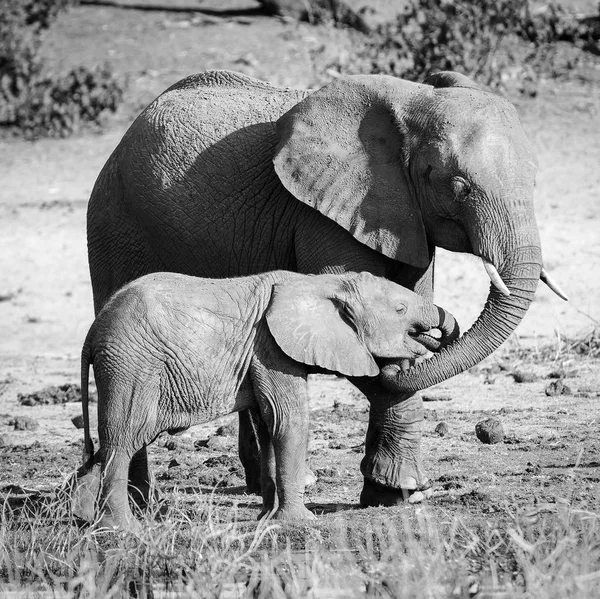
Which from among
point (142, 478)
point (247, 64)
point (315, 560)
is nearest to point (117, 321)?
point (142, 478)

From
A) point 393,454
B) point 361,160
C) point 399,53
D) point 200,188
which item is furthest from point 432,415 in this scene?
point 399,53

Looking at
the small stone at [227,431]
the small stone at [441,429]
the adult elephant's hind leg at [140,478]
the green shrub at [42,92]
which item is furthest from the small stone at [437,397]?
the green shrub at [42,92]

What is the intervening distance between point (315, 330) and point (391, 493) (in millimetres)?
1007

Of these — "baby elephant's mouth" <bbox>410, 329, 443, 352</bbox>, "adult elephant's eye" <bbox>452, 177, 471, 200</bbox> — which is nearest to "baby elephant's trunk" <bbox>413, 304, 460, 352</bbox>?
"baby elephant's mouth" <bbox>410, 329, 443, 352</bbox>

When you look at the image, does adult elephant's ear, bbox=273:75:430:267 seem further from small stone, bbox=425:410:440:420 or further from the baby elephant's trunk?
small stone, bbox=425:410:440:420

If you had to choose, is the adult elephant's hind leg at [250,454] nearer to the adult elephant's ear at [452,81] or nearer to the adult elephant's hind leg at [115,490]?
the adult elephant's hind leg at [115,490]

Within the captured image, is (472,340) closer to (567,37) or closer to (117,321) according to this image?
(117,321)

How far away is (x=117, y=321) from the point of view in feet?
18.2

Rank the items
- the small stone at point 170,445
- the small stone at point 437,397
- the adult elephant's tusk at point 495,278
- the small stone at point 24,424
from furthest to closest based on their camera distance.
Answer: the small stone at point 437,397, the small stone at point 24,424, the small stone at point 170,445, the adult elephant's tusk at point 495,278

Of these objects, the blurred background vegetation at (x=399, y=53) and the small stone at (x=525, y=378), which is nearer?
the small stone at (x=525, y=378)

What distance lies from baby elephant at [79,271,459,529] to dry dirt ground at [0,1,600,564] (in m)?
0.63

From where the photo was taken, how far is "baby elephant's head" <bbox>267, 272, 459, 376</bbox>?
5.68 meters

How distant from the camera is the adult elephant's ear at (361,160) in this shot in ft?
19.5

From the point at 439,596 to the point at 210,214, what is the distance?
2.74 m
